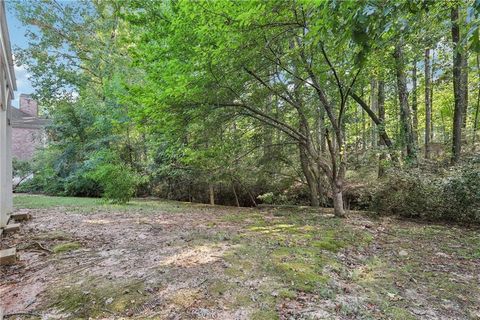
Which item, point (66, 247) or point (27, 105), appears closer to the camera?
point (66, 247)

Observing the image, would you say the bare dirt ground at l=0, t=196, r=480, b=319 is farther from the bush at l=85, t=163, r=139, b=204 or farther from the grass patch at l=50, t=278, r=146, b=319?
the bush at l=85, t=163, r=139, b=204

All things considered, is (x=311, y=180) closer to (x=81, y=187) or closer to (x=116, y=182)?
(x=116, y=182)

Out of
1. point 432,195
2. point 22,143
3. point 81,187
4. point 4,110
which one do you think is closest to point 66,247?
point 4,110

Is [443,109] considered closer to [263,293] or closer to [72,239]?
[263,293]

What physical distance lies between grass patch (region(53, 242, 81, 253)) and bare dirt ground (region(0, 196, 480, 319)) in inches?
0.6

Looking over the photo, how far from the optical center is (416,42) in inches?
271

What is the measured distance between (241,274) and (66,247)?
2866mm

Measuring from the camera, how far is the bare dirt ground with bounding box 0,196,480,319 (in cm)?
247

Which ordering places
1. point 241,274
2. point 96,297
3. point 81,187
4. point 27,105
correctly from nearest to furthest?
point 96,297 → point 241,274 → point 81,187 → point 27,105

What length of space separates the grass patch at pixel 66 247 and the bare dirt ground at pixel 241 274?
0.01 meters

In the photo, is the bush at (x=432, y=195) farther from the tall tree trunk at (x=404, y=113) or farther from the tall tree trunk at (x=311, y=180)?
the tall tree trunk at (x=311, y=180)

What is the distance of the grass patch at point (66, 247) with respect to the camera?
13.4 feet

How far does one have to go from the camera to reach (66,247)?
13.8 ft

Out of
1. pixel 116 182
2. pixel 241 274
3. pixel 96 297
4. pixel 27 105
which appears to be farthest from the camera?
pixel 27 105
